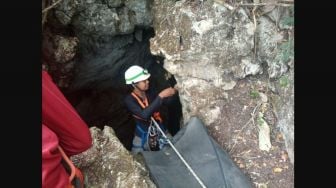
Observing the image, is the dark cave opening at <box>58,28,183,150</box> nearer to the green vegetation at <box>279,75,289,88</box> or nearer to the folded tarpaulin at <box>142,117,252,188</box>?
the folded tarpaulin at <box>142,117,252,188</box>

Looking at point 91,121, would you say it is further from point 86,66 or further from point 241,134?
point 241,134

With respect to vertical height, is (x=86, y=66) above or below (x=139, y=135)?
above

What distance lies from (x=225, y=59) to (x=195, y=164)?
1.73 metres

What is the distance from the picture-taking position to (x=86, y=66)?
8430 millimetres

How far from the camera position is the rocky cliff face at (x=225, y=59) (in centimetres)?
596

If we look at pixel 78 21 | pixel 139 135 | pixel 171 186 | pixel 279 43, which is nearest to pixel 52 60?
pixel 78 21

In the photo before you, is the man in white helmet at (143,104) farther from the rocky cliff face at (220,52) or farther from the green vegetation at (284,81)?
the green vegetation at (284,81)

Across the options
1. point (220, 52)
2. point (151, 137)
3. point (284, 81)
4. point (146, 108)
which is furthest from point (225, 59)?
point (151, 137)

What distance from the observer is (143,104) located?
6414 millimetres

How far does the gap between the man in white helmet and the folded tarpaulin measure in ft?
1.86

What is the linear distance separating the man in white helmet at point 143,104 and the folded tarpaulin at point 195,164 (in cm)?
57

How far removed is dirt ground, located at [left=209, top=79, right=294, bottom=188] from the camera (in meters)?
5.70

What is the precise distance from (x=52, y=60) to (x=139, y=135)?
203cm

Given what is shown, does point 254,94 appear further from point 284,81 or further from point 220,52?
point 220,52
